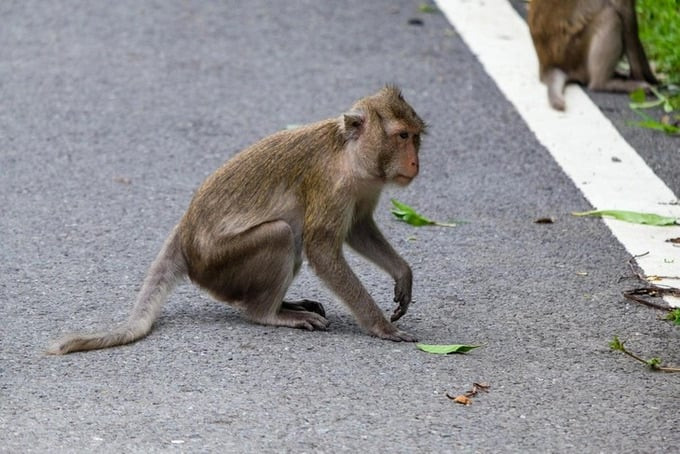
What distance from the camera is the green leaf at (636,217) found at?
6309 millimetres

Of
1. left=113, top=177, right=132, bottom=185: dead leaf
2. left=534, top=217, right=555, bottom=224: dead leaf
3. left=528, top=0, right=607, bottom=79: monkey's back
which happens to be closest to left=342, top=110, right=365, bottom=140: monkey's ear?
left=534, top=217, right=555, bottom=224: dead leaf

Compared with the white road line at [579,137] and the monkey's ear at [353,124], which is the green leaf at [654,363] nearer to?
the white road line at [579,137]

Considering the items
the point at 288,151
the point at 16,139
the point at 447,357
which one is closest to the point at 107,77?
the point at 16,139

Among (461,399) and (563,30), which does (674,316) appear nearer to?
(461,399)

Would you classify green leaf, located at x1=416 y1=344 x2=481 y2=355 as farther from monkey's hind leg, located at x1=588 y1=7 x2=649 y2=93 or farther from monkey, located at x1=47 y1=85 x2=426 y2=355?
monkey's hind leg, located at x1=588 y1=7 x2=649 y2=93

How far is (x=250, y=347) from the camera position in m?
4.96

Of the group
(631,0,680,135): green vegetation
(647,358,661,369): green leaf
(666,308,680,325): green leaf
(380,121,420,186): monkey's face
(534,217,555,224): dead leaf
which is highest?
(380,121,420,186): monkey's face

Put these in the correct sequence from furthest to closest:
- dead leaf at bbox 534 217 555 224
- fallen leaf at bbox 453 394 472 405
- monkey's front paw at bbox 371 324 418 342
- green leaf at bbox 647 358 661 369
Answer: dead leaf at bbox 534 217 555 224
monkey's front paw at bbox 371 324 418 342
green leaf at bbox 647 358 661 369
fallen leaf at bbox 453 394 472 405

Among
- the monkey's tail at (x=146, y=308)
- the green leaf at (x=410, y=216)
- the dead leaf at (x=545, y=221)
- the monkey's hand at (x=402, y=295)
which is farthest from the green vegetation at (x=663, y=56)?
the monkey's tail at (x=146, y=308)

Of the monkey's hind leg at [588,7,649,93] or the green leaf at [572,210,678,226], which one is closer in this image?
the green leaf at [572,210,678,226]

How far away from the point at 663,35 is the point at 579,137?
195 centimetres

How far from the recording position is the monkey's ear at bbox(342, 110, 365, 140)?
5.21 meters

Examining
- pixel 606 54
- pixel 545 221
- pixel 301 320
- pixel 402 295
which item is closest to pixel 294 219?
pixel 301 320

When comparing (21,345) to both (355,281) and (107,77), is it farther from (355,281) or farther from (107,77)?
(107,77)
